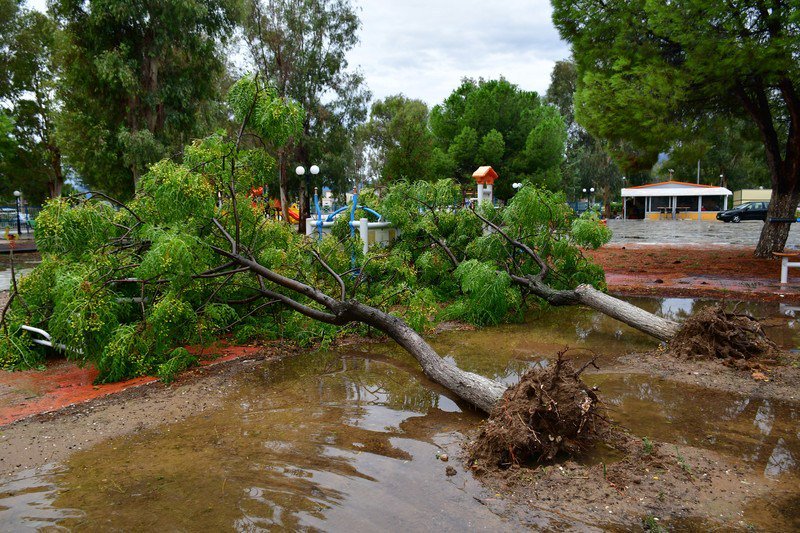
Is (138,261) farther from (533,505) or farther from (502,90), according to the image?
(502,90)

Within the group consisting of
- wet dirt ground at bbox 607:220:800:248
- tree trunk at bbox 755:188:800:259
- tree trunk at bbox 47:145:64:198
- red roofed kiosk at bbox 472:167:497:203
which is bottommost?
wet dirt ground at bbox 607:220:800:248

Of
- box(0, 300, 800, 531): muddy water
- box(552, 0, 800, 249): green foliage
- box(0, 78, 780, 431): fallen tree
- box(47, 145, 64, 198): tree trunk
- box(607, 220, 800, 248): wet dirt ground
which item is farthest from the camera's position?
box(47, 145, 64, 198): tree trunk

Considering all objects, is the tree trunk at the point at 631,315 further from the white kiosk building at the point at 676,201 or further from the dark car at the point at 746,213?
the white kiosk building at the point at 676,201

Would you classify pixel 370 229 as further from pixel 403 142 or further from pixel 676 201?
pixel 676 201

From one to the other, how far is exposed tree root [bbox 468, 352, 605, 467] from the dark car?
133 feet

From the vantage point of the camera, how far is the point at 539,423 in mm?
3914

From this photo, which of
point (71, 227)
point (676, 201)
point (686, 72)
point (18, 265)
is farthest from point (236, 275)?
point (676, 201)

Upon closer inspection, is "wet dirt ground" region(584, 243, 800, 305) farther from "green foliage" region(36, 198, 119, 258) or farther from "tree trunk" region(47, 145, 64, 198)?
"tree trunk" region(47, 145, 64, 198)

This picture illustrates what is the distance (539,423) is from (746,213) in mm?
42134

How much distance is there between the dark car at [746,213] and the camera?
38588 mm

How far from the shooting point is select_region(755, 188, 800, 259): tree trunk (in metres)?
13.7

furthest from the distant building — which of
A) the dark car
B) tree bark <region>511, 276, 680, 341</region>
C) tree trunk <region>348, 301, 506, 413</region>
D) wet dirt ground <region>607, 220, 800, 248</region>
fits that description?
tree trunk <region>348, 301, 506, 413</region>

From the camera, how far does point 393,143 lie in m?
36.3

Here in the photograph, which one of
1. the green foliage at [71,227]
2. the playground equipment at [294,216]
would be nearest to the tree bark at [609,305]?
the green foliage at [71,227]
